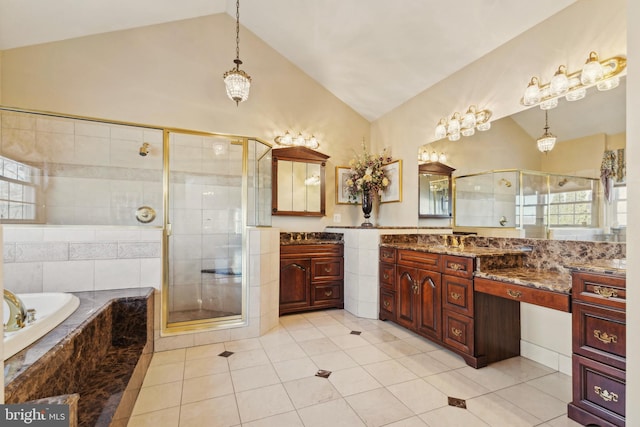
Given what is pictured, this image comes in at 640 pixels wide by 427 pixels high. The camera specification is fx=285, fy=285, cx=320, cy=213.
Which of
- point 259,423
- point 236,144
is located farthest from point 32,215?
point 259,423

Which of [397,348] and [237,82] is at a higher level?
[237,82]

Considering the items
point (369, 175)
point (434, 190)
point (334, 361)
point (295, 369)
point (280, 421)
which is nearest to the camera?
point (280, 421)

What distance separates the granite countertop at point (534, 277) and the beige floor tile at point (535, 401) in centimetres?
70

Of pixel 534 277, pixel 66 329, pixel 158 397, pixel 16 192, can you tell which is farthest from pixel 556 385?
pixel 16 192

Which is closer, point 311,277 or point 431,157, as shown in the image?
point 431,157

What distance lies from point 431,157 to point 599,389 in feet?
7.88

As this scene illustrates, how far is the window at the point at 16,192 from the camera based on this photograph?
2.30m

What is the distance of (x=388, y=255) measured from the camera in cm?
314

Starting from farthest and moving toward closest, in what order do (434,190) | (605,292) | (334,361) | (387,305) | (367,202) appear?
(367,202)
(434,190)
(387,305)
(334,361)
(605,292)

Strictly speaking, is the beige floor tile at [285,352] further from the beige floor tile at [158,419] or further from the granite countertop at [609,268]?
the granite countertop at [609,268]

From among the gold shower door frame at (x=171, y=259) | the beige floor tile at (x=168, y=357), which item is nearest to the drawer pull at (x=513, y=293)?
the gold shower door frame at (x=171, y=259)

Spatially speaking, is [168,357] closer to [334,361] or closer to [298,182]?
[334,361]

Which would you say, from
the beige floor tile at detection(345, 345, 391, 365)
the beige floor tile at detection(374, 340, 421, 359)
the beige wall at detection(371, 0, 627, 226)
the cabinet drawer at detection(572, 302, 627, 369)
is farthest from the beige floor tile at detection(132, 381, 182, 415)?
the beige wall at detection(371, 0, 627, 226)

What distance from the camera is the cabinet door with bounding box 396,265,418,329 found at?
2.75 meters
